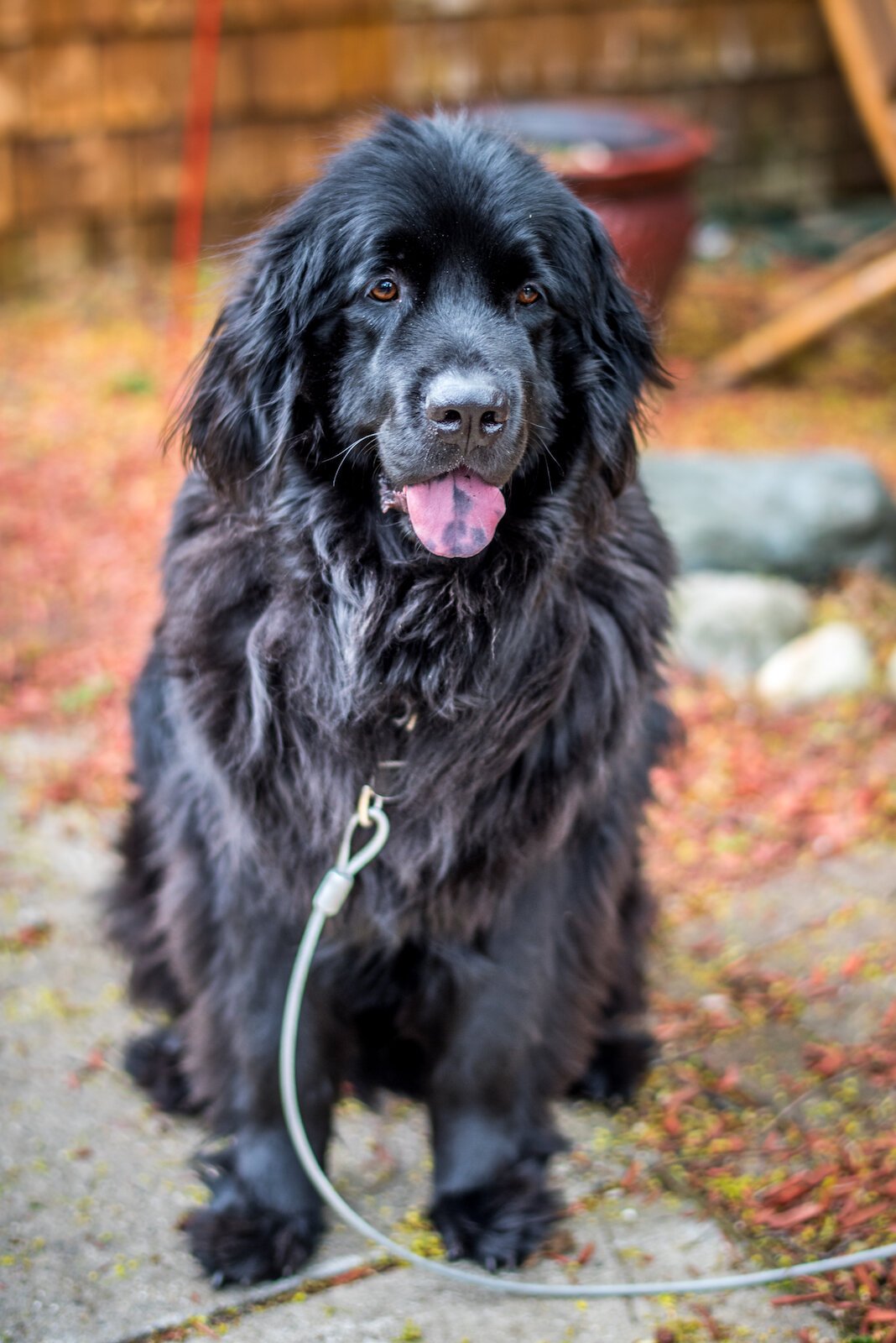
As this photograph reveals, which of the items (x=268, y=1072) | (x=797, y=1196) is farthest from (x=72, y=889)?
(x=797, y=1196)

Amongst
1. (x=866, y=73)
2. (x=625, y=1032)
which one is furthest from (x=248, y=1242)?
(x=866, y=73)

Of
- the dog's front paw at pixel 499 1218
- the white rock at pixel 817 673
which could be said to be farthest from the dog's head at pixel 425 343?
the white rock at pixel 817 673

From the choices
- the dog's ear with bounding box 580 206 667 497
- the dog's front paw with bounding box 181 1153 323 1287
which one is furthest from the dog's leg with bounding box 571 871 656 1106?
the dog's ear with bounding box 580 206 667 497

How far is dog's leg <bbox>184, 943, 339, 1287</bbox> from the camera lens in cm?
222

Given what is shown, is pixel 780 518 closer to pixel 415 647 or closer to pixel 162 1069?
pixel 415 647

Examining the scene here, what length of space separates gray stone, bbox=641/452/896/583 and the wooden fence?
2664 mm

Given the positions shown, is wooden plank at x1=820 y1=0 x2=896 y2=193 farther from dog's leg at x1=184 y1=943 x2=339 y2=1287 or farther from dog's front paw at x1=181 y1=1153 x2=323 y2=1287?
dog's front paw at x1=181 y1=1153 x2=323 y2=1287

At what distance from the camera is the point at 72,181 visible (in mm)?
6750

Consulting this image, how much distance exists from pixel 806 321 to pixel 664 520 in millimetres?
2519

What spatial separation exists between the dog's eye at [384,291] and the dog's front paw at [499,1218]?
145 centimetres

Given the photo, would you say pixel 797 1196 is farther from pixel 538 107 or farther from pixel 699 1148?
pixel 538 107

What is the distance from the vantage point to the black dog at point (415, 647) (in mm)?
2059

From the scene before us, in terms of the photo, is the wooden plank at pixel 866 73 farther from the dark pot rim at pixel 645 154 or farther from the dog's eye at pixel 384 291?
the dog's eye at pixel 384 291

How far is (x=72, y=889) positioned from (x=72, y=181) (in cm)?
471
